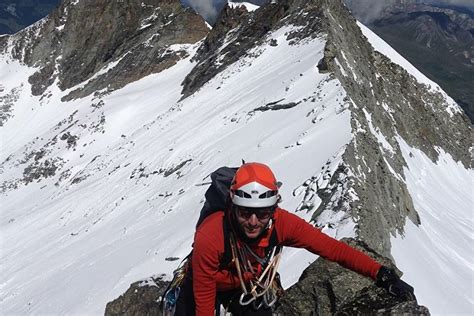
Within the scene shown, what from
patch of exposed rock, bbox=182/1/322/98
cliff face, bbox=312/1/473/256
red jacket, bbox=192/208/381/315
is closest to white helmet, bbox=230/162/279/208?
red jacket, bbox=192/208/381/315

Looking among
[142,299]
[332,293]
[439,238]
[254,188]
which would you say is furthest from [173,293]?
[439,238]

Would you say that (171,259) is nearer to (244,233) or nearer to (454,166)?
(244,233)

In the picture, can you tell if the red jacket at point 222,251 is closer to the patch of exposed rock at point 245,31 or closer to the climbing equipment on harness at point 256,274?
the climbing equipment on harness at point 256,274

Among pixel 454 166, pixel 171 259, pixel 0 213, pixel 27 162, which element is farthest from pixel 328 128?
pixel 27 162

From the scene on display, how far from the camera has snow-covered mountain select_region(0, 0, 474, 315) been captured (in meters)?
15.7

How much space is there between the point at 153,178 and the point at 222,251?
22.8 metres

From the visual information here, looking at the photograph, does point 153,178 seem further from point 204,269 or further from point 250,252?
point 204,269

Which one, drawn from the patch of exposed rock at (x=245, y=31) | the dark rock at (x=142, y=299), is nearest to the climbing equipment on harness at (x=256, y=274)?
the dark rock at (x=142, y=299)

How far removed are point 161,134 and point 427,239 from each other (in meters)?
20.7

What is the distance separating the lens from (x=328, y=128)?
19.0 metres

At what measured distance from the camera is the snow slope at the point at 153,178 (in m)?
17.7

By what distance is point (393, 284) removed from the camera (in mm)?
5227

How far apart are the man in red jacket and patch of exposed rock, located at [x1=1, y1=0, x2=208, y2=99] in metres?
51.7

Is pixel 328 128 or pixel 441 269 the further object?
pixel 328 128
